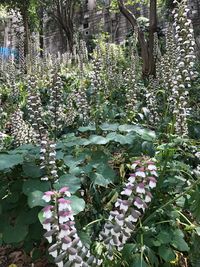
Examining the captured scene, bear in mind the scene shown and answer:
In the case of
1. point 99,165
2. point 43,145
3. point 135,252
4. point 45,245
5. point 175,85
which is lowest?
point 45,245

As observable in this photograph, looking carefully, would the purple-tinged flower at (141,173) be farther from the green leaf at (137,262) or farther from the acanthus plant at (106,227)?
the green leaf at (137,262)

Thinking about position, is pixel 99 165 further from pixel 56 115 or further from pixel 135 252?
pixel 56 115

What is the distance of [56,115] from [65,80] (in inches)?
140

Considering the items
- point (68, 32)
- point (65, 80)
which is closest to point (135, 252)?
point (65, 80)

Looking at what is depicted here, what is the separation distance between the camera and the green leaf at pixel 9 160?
6.98ft

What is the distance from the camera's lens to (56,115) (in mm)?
3869

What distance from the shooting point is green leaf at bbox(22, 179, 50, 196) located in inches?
84.0

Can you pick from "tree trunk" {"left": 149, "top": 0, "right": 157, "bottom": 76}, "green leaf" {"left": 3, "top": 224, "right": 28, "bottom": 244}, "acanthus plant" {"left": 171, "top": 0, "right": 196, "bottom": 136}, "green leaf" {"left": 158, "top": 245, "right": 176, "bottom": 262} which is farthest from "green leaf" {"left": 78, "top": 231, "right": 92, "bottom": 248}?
"tree trunk" {"left": 149, "top": 0, "right": 157, "bottom": 76}

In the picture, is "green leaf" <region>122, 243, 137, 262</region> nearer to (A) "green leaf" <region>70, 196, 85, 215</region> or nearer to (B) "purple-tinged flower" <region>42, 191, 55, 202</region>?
(A) "green leaf" <region>70, 196, 85, 215</region>

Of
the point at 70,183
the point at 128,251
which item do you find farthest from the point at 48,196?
the point at 128,251

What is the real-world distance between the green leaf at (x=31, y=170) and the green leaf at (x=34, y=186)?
0.14 ft

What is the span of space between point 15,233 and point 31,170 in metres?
0.37

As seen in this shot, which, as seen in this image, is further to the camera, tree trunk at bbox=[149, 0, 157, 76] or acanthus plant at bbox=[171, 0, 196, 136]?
tree trunk at bbox=[149, 0, 157, 76]

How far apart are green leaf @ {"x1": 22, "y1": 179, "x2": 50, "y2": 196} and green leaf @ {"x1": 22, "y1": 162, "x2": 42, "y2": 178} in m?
0.04
